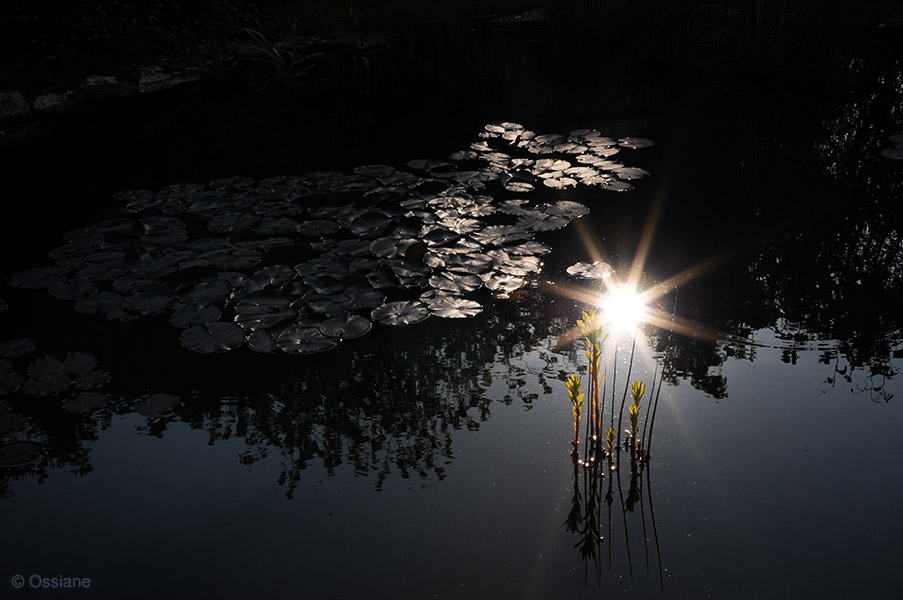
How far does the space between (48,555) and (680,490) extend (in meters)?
1.77

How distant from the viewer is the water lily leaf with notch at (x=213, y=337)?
2971 millimetres

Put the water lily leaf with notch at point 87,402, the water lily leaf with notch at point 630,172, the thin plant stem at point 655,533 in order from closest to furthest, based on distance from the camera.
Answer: the thin plant stem at point 655,533 → the water lily leaf with notch at point 87,402 → the water lily leaf with notch at point 630,172

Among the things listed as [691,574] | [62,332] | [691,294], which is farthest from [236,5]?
[691,574]

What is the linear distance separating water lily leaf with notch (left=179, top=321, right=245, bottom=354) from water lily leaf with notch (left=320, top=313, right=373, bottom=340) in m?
0.34

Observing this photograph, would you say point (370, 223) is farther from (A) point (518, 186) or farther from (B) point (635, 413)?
(B) point (635, 413)

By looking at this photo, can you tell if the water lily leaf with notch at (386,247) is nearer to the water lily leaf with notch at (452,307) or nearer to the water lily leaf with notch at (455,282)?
the water lily leaf with notch at (455,282)

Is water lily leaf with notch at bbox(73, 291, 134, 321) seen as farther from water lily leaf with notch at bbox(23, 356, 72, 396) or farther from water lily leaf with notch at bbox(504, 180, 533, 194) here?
water lily leaf with notch at bbox(504, 180, 533, 194)

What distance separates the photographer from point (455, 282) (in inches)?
134

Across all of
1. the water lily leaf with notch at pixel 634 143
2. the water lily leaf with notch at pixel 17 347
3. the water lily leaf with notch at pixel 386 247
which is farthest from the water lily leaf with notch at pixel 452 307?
the water lily leaf with notch at pixel 634 143

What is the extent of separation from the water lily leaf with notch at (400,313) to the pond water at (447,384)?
0.05 ft

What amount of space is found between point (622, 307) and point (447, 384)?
0.92 m

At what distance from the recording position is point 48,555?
2.06 metres

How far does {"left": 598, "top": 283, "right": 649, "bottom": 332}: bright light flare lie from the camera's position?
10.2ft

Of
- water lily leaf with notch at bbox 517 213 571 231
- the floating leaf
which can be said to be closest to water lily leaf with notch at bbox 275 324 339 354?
the floating leaf
